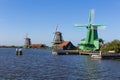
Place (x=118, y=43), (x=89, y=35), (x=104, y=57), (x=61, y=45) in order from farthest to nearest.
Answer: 1. (x=61, y=45)
2. (x=89, y=35)
3. (x=118, y=43)
4. (x=104, y=57)

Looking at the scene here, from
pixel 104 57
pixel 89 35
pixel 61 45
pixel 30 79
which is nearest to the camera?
pixel 30 79

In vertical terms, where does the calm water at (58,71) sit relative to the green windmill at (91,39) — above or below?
below

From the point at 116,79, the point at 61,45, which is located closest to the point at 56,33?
the point at 61,45

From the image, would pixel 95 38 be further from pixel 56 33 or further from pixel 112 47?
pixel 56 33

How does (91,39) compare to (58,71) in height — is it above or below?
above

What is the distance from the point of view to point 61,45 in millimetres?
198625

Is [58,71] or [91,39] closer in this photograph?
[58,71]

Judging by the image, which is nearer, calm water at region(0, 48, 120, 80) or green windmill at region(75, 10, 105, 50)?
calm water at region(0, 48, 120, 80)

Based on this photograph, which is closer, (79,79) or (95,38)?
(79,79)

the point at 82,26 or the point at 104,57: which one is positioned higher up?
the point at 82,26

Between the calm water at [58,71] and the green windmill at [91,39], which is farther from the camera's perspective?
the green windmill at [91,39]

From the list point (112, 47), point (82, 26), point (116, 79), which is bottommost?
point (116, 79)

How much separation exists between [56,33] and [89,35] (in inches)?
1984

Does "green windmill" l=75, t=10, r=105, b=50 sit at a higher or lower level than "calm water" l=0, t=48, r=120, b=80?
higher
